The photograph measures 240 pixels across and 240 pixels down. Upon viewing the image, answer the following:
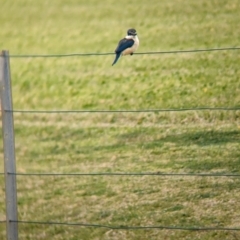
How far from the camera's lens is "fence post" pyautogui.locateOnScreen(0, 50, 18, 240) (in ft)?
13.9

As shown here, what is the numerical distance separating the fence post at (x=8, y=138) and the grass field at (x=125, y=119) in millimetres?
2395

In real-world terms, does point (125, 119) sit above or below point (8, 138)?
above

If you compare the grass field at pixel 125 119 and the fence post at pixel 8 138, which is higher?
the grass field at pixel 125 119

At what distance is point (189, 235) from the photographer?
6500 mm

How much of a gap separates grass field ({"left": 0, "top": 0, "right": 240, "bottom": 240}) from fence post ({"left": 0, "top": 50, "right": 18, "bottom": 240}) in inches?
94.3

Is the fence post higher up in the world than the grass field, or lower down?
lower down

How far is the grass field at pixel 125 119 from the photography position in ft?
23.3

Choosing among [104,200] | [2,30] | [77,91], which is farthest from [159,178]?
[2,30]

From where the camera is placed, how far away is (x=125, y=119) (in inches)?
352

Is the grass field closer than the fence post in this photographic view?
No

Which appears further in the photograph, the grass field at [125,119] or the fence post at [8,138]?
the grass field at [125,119]

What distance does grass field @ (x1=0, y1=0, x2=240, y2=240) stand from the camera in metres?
7.10

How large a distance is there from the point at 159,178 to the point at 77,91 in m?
2.70

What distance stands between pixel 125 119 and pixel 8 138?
15.4 ft
